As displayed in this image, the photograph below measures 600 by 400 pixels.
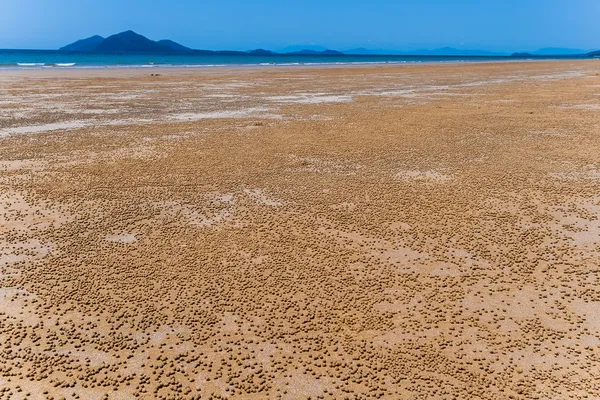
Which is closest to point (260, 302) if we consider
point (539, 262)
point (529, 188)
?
point (539, 262)

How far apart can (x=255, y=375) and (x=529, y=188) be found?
10583 mm

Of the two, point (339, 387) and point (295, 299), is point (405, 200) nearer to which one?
point (295, 299)

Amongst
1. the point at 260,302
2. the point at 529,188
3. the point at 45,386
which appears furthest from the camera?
the point at 529,188

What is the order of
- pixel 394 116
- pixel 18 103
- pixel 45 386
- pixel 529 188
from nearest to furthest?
pixel 45 386 → pixel 529 188 → pixel 394 116 → pixel 18 103

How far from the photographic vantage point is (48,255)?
906cm

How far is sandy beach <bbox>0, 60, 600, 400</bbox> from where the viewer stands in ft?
20.0

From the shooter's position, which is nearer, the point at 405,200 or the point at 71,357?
the point at 71,357

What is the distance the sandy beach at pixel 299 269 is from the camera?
610cm

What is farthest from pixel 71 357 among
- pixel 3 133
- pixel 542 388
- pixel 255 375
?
pixel 3 133

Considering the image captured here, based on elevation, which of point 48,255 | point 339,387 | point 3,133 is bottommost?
point 339,387

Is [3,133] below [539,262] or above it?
above

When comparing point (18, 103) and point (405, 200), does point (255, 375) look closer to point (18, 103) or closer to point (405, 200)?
point (405, 200)

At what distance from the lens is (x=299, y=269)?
8.74 m

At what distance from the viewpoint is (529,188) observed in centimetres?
1298
